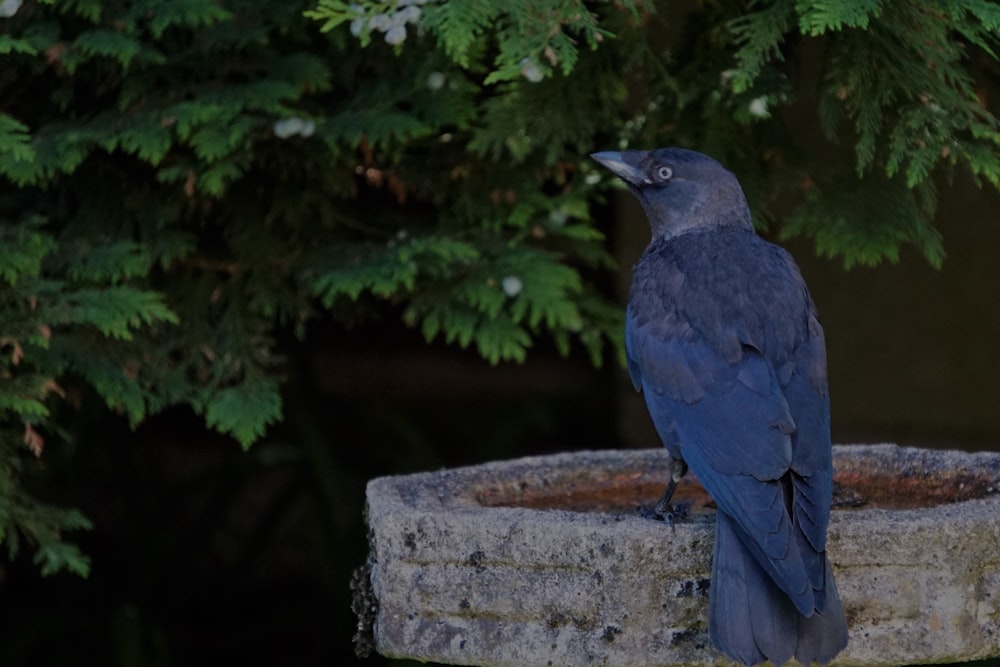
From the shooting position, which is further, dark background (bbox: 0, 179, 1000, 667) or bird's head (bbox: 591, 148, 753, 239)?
dark background (bbox: 0, 179, 1000, 667)

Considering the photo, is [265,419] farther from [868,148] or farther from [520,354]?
[868,148]

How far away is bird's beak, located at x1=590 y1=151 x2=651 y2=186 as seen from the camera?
3.53 metres

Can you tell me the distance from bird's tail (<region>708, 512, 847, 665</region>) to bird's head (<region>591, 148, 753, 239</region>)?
1.21 meters

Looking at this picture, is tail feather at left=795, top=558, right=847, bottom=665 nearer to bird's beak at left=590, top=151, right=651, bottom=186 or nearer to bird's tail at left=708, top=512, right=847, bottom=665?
bird's tail at left=708, top=512, right=847, bottom=665

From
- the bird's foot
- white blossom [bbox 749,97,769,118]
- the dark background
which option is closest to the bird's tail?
the bird's foot

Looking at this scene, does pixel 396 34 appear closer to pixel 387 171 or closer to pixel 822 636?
pixel 387 171

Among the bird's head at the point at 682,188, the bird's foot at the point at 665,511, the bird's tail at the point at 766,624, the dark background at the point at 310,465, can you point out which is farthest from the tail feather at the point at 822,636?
the dark background at the point at 310,465

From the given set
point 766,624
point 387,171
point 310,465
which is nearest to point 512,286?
point 387,171

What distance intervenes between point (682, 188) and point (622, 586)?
1252 mm

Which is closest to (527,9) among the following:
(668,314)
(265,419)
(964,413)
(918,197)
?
(668,314)

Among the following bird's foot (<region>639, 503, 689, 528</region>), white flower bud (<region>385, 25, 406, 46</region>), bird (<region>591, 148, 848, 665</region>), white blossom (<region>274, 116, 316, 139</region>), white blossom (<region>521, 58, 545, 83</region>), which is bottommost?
bird's foot (<region>639, 503, 689, 528</region>)

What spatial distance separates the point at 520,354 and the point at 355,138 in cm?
71

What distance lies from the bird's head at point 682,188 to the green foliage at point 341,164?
0.24m

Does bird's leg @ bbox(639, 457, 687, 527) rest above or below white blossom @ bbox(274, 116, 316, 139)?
below
